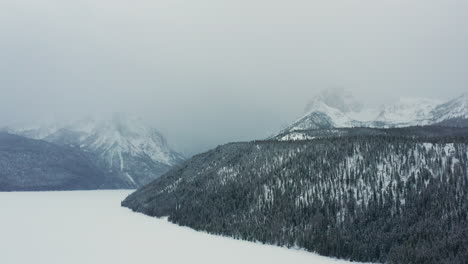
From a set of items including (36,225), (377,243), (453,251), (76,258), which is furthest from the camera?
(36,225)

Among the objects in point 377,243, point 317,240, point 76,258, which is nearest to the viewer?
point 76,258

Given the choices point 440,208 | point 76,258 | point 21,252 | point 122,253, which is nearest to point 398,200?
point 440,208

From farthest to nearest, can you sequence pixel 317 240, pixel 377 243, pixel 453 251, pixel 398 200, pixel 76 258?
pixel 398 200, pixel 317 240, pixel 377 243, pixel 453 251, pixel 76 258

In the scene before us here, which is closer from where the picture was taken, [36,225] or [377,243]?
[377,243]

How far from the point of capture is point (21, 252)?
126 meters

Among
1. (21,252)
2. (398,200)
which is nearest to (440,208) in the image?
(398,200)

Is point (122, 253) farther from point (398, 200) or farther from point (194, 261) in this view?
point (398, 200)

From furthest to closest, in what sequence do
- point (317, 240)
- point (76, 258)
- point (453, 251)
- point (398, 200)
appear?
point (398, 200) < point (317, 240) < point (453, 251) < point (76, 258)

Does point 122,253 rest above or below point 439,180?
Result: below

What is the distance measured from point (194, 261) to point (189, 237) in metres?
55.6

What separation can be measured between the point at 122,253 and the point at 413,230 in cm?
10443

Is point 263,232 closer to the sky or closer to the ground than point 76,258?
closer to the ground

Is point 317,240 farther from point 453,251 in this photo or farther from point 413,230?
point 453,251

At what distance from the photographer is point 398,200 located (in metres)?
177
